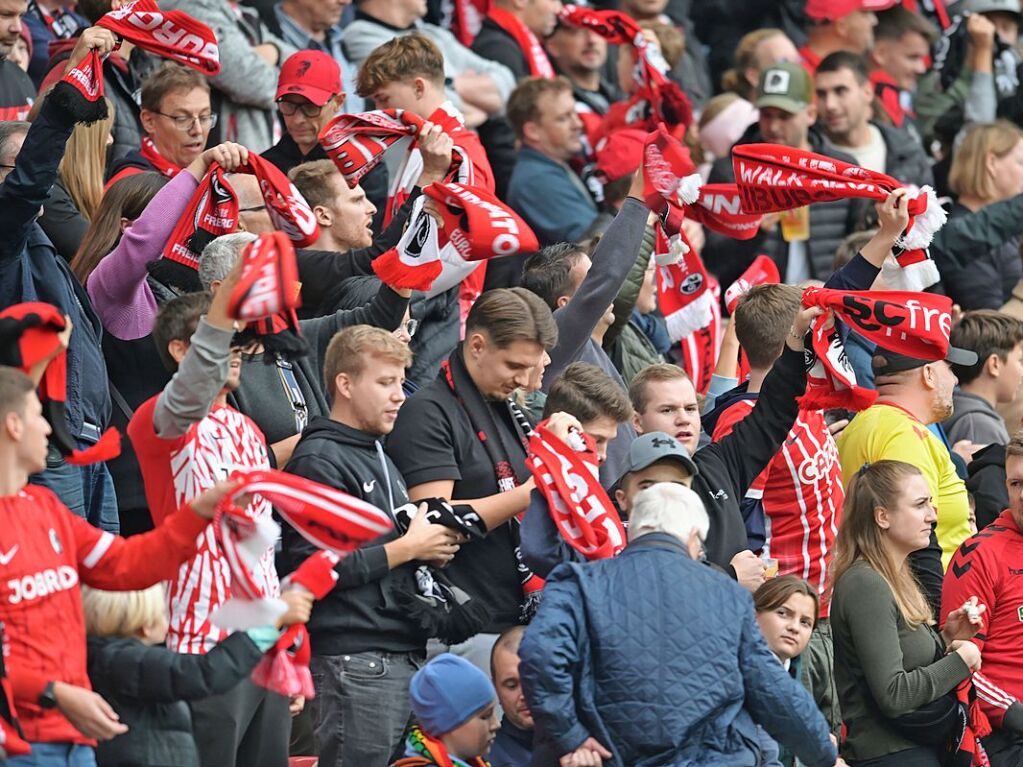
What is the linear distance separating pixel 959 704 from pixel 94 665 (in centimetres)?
319

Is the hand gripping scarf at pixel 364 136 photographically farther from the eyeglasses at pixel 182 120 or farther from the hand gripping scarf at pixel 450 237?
the hand gripping scarf at pixel 450 237

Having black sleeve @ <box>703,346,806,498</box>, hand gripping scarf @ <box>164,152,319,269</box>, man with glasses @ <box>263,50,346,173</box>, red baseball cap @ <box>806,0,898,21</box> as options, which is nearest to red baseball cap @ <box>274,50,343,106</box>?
man with glasses @ <box>263,50,346,173</box>

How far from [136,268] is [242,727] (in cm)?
180

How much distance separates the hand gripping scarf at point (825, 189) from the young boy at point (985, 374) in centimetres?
146

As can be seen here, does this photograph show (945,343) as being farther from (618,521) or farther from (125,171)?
(125,171)

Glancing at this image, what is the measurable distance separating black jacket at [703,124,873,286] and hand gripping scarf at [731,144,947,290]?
2.92 metres

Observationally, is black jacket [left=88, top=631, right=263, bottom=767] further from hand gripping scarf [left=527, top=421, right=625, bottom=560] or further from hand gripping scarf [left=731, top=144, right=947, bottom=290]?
hand gripping scarf [left=731, top=144, right=947, bottom=290]

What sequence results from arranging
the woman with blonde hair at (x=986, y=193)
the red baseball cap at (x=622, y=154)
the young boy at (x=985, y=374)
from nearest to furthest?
1. the young boy at (x=985, y=374)
2. the red baseball cap at (x=622, y=154)
3. the woman with blonde hair at (x=986, y=193)

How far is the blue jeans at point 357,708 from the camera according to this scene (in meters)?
5.88

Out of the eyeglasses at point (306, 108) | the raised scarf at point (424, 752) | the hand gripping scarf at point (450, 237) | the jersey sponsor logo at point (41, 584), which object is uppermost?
the jersey sponsor logo at point (41, 584)

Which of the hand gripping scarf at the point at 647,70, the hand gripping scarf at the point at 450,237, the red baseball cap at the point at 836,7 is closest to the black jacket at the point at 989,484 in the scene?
the hand gripping scarf at the point at 450,237

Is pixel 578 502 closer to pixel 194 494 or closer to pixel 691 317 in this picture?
pixel 194 494

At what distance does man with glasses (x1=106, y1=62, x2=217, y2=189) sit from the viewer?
7566 mm

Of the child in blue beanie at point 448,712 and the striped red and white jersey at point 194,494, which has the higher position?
the striped red and white jersey at point 194,494
